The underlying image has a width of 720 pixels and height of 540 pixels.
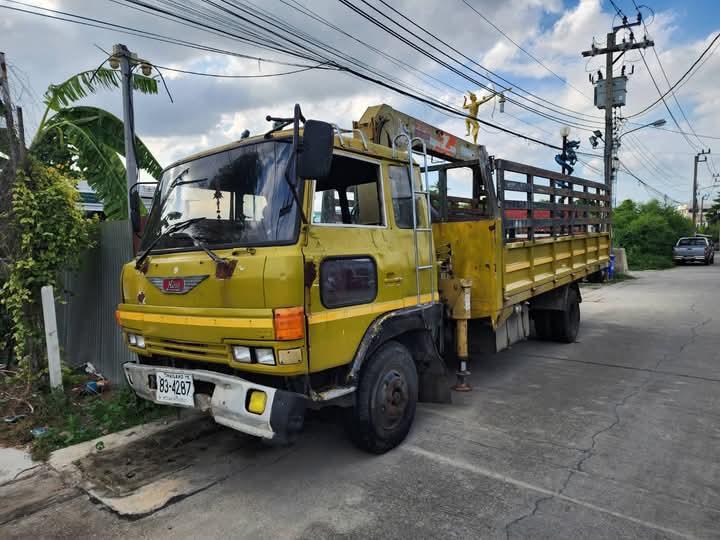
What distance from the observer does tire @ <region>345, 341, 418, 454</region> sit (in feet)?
11.5

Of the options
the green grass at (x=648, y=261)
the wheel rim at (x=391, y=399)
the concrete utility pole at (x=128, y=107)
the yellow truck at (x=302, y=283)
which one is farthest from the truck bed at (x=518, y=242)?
the green grass at (x=648, y=261)

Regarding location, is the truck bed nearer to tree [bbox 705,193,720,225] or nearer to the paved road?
the paved road

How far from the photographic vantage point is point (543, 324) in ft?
25.0

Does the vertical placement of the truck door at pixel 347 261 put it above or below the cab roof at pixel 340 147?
below

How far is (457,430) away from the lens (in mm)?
4273

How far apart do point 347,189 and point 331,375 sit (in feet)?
5.09

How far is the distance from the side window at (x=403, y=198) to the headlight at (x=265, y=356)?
1.57 m

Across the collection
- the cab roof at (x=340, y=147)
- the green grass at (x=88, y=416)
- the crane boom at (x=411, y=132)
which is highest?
the crane boom at (x=411, y=132)

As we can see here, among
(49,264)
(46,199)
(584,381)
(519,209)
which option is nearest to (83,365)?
(49,264)

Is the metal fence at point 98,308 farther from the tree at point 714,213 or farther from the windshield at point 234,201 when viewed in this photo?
the tree at point 714,213

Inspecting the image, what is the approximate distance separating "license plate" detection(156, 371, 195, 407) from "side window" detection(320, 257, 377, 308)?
1075 mm

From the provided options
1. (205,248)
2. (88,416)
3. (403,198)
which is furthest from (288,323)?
(88,416)

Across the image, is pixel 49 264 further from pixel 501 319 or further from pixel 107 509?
pixel 501 319

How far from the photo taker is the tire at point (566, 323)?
744cm
